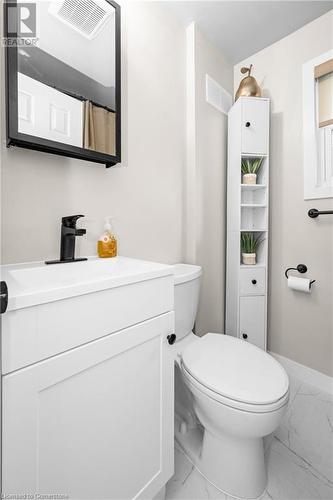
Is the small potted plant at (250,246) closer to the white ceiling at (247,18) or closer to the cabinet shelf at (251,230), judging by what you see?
the cabinet shelf at (251,230)

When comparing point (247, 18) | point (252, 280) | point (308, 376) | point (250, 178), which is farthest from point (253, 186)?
point (308, 376)

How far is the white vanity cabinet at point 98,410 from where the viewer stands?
0.52m

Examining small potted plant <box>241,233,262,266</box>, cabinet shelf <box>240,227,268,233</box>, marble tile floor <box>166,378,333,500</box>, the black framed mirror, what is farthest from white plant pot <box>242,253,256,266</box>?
the black framed mirror

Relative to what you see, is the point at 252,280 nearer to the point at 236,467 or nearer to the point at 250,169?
the point at 250,169

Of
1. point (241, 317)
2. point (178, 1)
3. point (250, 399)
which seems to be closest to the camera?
point (250, 399)

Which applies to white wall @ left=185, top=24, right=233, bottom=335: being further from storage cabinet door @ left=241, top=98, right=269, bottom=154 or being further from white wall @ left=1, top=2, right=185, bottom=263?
storage cabinet door @ left=241, top=98, right=269, bottom=154

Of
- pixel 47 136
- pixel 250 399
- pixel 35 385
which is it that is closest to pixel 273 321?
pixel 250 399

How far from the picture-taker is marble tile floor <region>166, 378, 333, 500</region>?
0.96 meters

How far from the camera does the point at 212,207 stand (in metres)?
1.73

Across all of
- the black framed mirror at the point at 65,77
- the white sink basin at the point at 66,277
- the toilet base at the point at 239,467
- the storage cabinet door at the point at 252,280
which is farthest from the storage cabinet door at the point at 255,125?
the toilet base at the point at 239,467

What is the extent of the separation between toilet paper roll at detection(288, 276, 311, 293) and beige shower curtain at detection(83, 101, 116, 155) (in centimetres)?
136

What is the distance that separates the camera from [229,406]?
2.80ft

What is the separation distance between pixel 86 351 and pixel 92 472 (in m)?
0.34

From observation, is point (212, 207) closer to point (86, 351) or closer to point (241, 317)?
point (241, 317)
